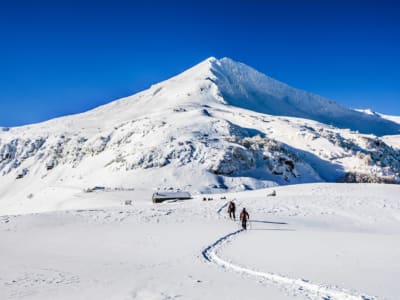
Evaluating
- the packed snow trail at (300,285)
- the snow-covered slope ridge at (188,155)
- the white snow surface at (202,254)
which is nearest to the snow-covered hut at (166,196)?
the white snow surface at (202,254)

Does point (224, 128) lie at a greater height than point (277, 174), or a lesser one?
greater

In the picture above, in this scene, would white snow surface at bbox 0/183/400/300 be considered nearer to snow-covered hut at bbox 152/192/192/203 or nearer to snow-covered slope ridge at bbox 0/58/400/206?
snow-covered hut at bbox 152/192/192/203

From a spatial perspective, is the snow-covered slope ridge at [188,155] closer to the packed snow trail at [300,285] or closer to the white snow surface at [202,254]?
the white snow surface at [202,254]

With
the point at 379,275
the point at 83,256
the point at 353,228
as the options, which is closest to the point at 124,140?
the point at 353,228

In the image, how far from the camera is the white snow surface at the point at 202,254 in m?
11.6

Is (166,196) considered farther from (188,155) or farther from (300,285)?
(300,285)

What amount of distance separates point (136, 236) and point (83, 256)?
6257 mm

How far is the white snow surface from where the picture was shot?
37.9 ft

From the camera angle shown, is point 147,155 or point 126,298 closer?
point 126,298

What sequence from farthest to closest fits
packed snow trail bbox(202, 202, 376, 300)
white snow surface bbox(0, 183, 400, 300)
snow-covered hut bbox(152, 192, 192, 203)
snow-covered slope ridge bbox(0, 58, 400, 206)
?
1. snow-covered slope ridge bbox(0, 58, 400, 206)
2. snow-covered hut bbox(152, 192, 192, 203)
3. white snow surface bbox(0, 183, 400, 300)
4. packed snow trail bbox(202, 202, 376, 300)

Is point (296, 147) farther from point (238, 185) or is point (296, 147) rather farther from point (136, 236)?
point (136, 236)

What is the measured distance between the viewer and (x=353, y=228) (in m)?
29.7

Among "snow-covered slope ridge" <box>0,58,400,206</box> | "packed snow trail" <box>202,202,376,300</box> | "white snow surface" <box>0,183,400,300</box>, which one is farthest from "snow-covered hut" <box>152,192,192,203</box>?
"packed snow trail" <box>202,202,376,300</box>

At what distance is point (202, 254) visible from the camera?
17750 mm
